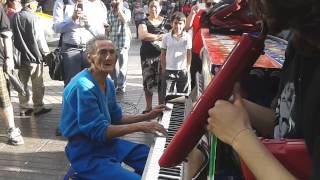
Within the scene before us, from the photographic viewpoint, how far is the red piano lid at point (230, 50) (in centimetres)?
185

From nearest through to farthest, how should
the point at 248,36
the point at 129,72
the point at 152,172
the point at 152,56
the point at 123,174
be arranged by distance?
the point at 248,36 < the point at 152,172 < the point at 123,174 < the point at 152,56 < the point at 129,72

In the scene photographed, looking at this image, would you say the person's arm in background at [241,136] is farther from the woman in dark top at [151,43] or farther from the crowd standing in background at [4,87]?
the woman in dark top at [151,43]

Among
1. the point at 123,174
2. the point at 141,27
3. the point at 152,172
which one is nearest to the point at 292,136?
the point at 152,172

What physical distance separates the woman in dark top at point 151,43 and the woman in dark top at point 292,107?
14.5 ft

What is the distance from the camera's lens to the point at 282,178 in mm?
1056

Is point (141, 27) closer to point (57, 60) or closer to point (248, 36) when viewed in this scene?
point (57, 60)

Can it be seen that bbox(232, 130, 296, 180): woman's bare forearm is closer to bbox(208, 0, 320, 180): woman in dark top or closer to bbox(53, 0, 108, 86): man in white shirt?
bbox(208, 0, 320, 180): woman in dark top

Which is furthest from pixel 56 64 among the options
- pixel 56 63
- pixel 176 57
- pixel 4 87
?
pixel 176 57

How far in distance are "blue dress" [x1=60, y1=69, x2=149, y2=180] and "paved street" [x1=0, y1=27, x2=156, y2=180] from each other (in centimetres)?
151

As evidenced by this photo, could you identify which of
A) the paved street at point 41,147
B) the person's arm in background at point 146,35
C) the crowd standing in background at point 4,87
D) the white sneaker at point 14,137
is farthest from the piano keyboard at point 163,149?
the person's arm in background at point 146,35

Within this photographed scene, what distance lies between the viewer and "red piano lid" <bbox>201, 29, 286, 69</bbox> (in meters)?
1.85

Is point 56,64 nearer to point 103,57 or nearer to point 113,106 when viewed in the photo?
point 113,106

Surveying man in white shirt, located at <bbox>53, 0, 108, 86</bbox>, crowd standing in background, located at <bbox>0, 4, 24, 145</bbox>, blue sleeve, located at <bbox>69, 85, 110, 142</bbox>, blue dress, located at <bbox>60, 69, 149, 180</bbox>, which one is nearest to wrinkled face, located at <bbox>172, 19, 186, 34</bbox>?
man in white shirt, located at <bbox>53, 0, 108, 86</bbox>

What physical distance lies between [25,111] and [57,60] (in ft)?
4.72
